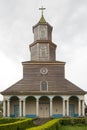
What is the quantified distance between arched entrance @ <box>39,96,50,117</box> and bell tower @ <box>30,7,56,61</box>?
6.32 meters

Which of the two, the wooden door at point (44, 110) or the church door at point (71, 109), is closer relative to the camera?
the wooden door at point (44, 110)

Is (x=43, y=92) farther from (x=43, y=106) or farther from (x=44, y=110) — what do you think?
(x=44, y=110)

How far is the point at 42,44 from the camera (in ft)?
175

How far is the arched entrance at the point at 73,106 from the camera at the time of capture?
50356mm

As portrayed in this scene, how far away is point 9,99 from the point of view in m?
49.0

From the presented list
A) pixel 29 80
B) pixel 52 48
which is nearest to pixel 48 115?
pixel 29 80

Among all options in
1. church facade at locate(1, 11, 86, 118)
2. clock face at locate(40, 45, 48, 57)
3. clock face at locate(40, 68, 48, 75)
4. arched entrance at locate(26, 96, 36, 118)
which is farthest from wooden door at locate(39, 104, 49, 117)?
clock face at locate(40, 45, 48, 57)

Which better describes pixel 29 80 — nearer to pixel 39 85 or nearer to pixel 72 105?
pixel 39 85

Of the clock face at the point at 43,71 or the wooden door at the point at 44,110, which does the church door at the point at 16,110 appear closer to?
the wooden door at the point at 44,110

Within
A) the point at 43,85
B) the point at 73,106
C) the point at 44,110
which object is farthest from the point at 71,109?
the point at 43,85

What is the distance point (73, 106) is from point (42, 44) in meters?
11.1

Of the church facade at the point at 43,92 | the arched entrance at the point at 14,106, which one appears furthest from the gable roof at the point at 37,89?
the arched entrance at the point at 14,106

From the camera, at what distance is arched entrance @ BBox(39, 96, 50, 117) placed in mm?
50319

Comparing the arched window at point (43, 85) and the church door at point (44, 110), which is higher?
the arched window at point (43, 85)
